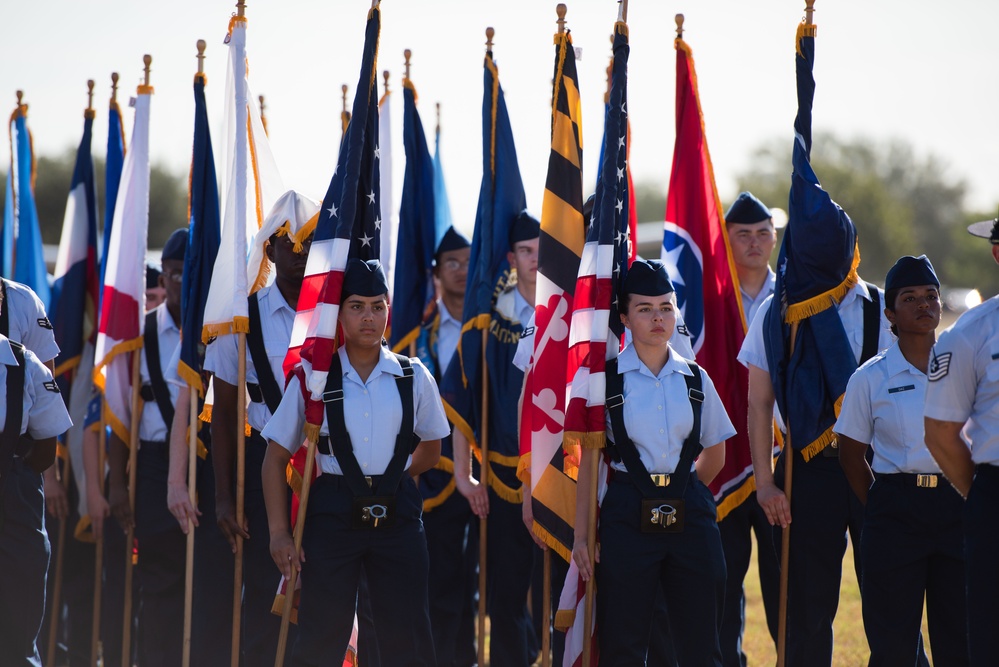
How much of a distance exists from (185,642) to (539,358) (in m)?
2.40

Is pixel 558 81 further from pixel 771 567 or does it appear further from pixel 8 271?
pixel 8 271

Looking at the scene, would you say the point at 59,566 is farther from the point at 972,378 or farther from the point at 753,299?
the point at 972,378

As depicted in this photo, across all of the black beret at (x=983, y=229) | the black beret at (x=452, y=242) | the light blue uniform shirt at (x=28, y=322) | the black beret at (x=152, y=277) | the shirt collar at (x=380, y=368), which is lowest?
the shirt collar at (x=380, y=368)

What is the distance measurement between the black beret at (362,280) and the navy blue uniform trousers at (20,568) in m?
1.77

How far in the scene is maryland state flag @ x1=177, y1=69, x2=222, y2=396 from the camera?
20.8ft

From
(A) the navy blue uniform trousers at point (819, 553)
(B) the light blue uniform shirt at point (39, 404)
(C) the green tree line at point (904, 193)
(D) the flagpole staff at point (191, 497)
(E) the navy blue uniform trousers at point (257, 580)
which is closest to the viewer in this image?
(B) the light blue uniform shirt at point (39, 404)

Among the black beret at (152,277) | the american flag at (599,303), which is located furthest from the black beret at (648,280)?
the black beret at (152,277)

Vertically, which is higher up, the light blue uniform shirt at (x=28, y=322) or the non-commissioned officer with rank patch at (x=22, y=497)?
the light blue uniform shirt at (x=28, y=322)

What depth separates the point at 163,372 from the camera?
23.3 feet

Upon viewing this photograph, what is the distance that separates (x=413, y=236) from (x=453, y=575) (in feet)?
7.98

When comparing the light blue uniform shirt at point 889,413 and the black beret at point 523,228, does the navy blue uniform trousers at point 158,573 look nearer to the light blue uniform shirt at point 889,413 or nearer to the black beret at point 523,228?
the black beret at point 523,228

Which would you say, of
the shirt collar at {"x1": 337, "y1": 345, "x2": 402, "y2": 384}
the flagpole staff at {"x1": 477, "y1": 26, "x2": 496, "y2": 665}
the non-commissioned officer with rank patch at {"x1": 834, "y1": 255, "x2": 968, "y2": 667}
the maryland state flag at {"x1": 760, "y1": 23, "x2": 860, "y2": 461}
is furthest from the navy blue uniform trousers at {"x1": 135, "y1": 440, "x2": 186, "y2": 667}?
the non-commissioned officer with rank patch at {"x1": 834, "y1": 255, "x2": 968, "y2": 667}

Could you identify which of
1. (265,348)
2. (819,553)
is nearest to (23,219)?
(265,348)

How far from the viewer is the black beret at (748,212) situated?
22.5 ft
